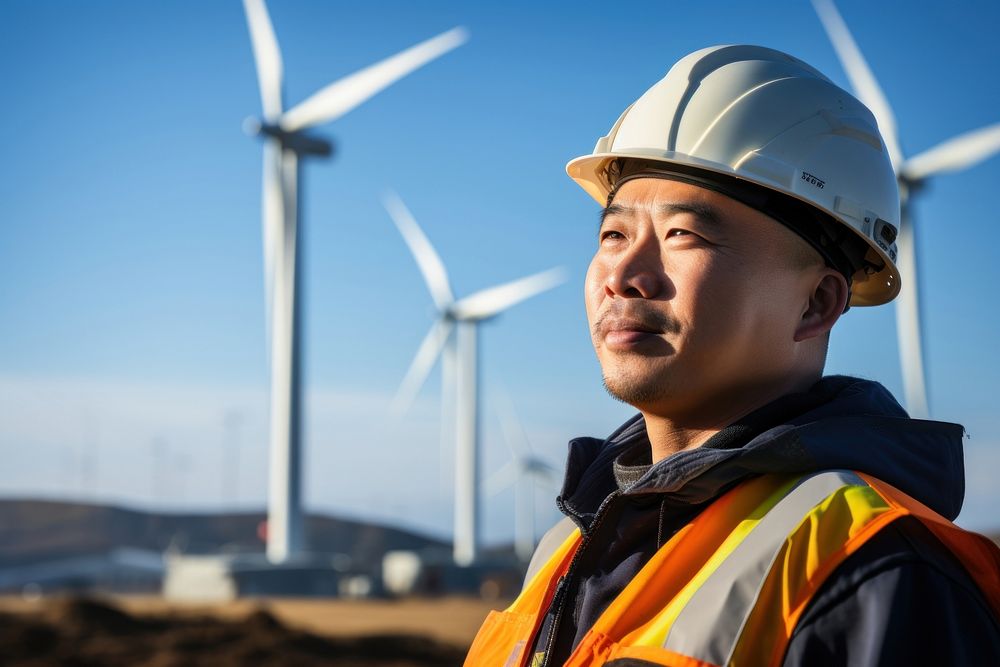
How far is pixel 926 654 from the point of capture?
2.21 metres

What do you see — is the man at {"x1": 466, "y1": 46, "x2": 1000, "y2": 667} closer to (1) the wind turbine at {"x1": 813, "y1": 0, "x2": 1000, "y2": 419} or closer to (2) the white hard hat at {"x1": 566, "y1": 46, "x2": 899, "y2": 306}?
(2) the white hard hat at {"x1": 566, "y1": 46, "x2": 899, "y2": 306}

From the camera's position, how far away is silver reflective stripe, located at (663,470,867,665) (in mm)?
2387

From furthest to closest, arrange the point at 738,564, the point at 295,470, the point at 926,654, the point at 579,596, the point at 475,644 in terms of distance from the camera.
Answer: the point at 295,470 → the point at 475,644 → the point at 579,596 → the point at 738,564 → the point at 926,654

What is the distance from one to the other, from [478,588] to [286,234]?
25561 millimetres

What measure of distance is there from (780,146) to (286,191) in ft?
132

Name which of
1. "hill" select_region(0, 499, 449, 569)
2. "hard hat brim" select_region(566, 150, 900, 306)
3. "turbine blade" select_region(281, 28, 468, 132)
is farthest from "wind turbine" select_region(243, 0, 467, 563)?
"hill" select_region(0, 499, 449, 569)

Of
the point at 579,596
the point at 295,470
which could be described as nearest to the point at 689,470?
the point at 579,596

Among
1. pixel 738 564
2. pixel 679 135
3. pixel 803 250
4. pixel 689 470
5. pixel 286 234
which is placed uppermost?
pixel 286 234

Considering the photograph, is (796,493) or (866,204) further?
(866,204)

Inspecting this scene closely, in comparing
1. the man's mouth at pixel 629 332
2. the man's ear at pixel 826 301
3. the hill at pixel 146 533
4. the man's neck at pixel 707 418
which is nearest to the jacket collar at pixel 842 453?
the man's neck at pixel 707 418

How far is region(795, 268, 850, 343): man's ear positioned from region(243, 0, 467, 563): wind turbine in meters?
36.8

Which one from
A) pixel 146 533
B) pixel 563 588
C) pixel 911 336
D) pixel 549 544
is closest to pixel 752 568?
pixel 563 588

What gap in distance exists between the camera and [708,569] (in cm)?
263

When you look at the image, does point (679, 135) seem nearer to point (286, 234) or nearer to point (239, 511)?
point (286, 234)
